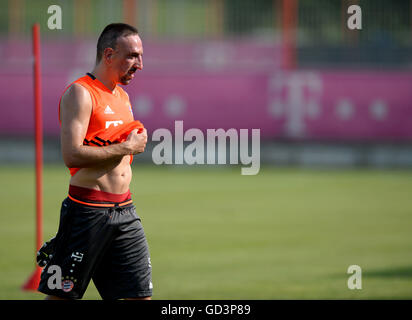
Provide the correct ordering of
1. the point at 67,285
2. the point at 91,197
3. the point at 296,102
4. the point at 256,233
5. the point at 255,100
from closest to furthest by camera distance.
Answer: the point at 67,285, the point at 91,197, the point at 256,233, the point at 296,102, the point at 255,100

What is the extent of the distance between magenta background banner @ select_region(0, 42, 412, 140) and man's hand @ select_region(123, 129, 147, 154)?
18.7 m

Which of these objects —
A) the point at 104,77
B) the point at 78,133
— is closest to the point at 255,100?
the point at 104,77

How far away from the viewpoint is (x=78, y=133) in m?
5.70

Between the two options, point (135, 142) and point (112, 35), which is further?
point (112, 35)

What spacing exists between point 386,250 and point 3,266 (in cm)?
525

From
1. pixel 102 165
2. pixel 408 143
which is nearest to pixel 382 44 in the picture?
pixel 408 143

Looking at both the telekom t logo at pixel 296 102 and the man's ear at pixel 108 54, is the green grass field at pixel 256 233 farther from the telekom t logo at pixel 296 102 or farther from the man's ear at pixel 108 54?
the man's ear at pixel 108 54

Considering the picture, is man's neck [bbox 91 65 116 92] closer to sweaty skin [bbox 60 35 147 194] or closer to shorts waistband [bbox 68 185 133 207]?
sweaty skin [bbox 60 35 147 194]

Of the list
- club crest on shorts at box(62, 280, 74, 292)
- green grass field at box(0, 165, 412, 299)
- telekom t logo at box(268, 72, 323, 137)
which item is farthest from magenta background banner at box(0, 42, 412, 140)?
club crest on shorts at box(62, 280, 74, 292)

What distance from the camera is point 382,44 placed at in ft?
83.6

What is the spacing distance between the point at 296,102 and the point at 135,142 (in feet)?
63.9

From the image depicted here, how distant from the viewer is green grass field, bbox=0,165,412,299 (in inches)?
368

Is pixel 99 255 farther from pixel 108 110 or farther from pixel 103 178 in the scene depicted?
pixel 108 110

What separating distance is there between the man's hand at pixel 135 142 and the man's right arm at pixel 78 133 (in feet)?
0.16
